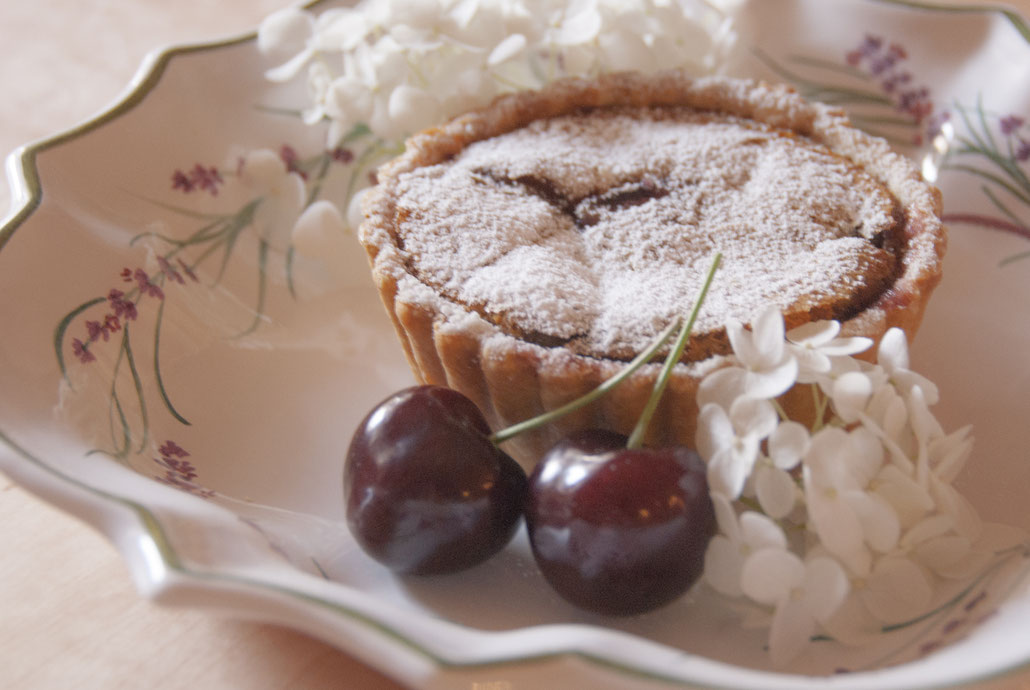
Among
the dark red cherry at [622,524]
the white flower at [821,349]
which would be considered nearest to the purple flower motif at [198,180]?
the dark red cherry at [622,524]

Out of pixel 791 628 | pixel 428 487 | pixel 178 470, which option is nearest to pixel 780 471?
pixel 791 628

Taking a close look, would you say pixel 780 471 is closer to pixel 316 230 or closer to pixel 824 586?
pixel 824 586

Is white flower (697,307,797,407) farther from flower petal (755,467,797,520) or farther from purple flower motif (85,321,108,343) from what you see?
purple flower motif (85,321,108,343)

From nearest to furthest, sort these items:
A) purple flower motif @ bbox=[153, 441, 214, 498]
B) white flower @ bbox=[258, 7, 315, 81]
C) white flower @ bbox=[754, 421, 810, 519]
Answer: white flower @ bbox=[754, 421, 810, 519]
purple flower motif @ bbox=[153, 441, 214, 498]
white flower @ bbox=[258, 7, 315, 81]

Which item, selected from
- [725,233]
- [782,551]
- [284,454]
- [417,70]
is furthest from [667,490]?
[417,70]

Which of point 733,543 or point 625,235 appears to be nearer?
point 733,543

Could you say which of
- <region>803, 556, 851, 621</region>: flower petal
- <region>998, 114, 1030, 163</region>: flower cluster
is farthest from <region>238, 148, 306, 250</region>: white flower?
<region>998, 114, 1030, 163</region>: flower cluster

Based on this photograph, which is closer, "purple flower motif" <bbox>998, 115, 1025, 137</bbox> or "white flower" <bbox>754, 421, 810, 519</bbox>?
"white flower" <bbox>754, 421, 810, 519</bbox>

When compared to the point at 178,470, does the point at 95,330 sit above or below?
above
